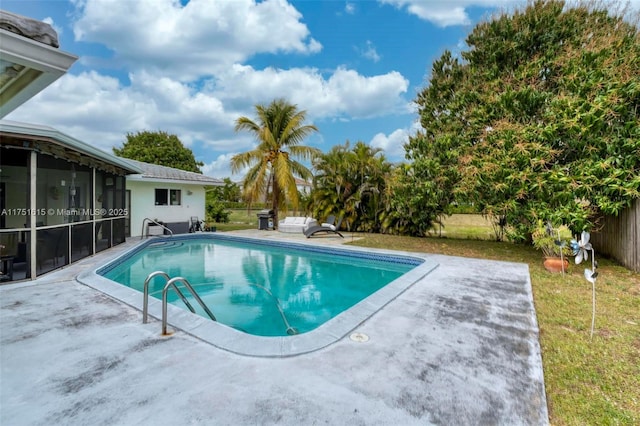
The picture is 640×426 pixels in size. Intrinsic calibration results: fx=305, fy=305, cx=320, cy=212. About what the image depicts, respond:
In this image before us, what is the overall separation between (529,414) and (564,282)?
5685mm

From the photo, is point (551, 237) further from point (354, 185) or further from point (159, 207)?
point (159, 207)

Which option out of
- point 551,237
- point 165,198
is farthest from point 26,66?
point 165,198

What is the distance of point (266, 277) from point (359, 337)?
17.0 ft

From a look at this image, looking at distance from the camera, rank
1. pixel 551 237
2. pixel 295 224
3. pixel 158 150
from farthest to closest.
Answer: pixel 158 150, pixel 295 224, pixel 551 237

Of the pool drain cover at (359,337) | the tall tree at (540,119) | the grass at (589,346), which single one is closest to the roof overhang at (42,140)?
the pool drain cover at (359,337)

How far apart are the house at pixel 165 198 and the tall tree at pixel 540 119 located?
11.0m

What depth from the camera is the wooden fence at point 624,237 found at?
7.59 meters

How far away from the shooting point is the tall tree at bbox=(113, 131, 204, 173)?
30.6 metres

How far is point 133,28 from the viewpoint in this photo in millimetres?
8695

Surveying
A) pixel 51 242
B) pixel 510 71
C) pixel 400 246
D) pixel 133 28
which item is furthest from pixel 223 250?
pixel 510 71

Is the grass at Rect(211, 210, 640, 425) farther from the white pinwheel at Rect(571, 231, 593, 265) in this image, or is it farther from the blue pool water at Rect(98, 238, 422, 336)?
the blue pool water at Rect(98, 238, 422, 336)

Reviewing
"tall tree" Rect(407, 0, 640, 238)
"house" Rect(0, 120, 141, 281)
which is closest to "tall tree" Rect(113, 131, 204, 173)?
"house" Rect(0, 120, 141, 281)

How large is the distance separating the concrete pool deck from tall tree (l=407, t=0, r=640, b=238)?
5.32 m

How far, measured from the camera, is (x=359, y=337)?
12.7 feet
